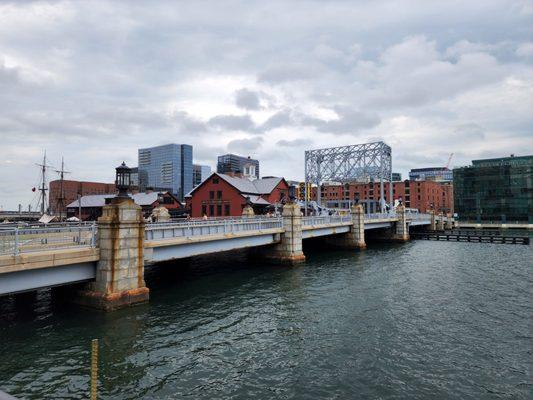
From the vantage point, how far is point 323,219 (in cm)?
5012

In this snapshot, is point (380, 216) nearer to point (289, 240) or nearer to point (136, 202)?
point (289, 240)

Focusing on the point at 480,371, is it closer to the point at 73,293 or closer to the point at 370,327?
the point at 370,327

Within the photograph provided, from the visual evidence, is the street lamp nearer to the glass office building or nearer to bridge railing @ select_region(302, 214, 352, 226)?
bridge railing @ select_region(302, 214, 352, 226)

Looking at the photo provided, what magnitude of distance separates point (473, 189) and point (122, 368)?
488 ft

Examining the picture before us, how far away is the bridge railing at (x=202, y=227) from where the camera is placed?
24.7 m

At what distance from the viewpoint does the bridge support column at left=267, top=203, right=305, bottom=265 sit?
1519 inches

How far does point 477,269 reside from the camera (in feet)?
121

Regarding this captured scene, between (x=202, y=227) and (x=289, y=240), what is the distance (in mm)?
13367

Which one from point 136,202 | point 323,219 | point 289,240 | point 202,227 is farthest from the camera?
point 136,202

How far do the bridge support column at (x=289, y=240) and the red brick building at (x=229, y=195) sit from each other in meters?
29.1

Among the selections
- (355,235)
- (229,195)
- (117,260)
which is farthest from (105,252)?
(229,195)

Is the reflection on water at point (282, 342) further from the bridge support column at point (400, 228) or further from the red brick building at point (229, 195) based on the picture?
the bridge support column at point (400, 228)

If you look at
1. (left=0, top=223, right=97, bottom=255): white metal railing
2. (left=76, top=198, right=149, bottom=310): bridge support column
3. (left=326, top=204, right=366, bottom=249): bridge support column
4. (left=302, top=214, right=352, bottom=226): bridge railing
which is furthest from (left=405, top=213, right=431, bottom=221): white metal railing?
(left=0, top=223, right=97, bottom=255): white metal railing

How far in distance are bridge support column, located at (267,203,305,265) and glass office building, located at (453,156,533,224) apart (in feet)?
389
